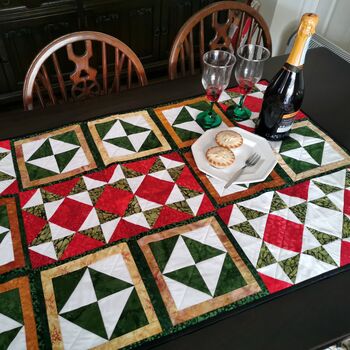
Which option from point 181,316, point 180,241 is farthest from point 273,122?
point 181,316

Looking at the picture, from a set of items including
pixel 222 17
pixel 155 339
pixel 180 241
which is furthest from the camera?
pixel 222 17

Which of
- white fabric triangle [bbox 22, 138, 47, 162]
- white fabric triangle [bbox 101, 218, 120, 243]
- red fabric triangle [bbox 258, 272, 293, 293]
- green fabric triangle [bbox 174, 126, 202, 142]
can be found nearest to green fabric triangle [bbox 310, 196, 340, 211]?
red fabric triangle [bbox 258, 272, 293, 293]

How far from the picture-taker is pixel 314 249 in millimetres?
672

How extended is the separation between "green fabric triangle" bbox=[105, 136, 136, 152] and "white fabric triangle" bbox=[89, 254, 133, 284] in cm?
29

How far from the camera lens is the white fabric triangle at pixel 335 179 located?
0.79m

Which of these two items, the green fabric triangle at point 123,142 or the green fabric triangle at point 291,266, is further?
the green fabric triangle at point 123,142

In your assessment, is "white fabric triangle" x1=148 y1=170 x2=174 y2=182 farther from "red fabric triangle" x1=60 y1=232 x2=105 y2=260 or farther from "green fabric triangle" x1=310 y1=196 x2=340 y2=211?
"green fabric triangle" x1=310 y1=196 x2=340 y2=211

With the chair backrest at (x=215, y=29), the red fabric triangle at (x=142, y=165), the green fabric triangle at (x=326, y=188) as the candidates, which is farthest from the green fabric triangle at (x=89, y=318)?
the chair backrest at (x=215, y=29)

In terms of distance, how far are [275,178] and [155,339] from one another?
43cm

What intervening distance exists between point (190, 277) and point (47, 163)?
41 cm

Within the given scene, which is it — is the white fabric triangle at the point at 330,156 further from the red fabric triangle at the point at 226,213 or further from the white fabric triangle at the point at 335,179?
the red fabric triangle at the point at 226,213

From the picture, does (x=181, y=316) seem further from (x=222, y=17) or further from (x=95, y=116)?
(x=222, y=17)

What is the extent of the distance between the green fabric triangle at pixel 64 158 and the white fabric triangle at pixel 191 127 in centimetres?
26

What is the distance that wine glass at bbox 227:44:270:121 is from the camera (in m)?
0.86
